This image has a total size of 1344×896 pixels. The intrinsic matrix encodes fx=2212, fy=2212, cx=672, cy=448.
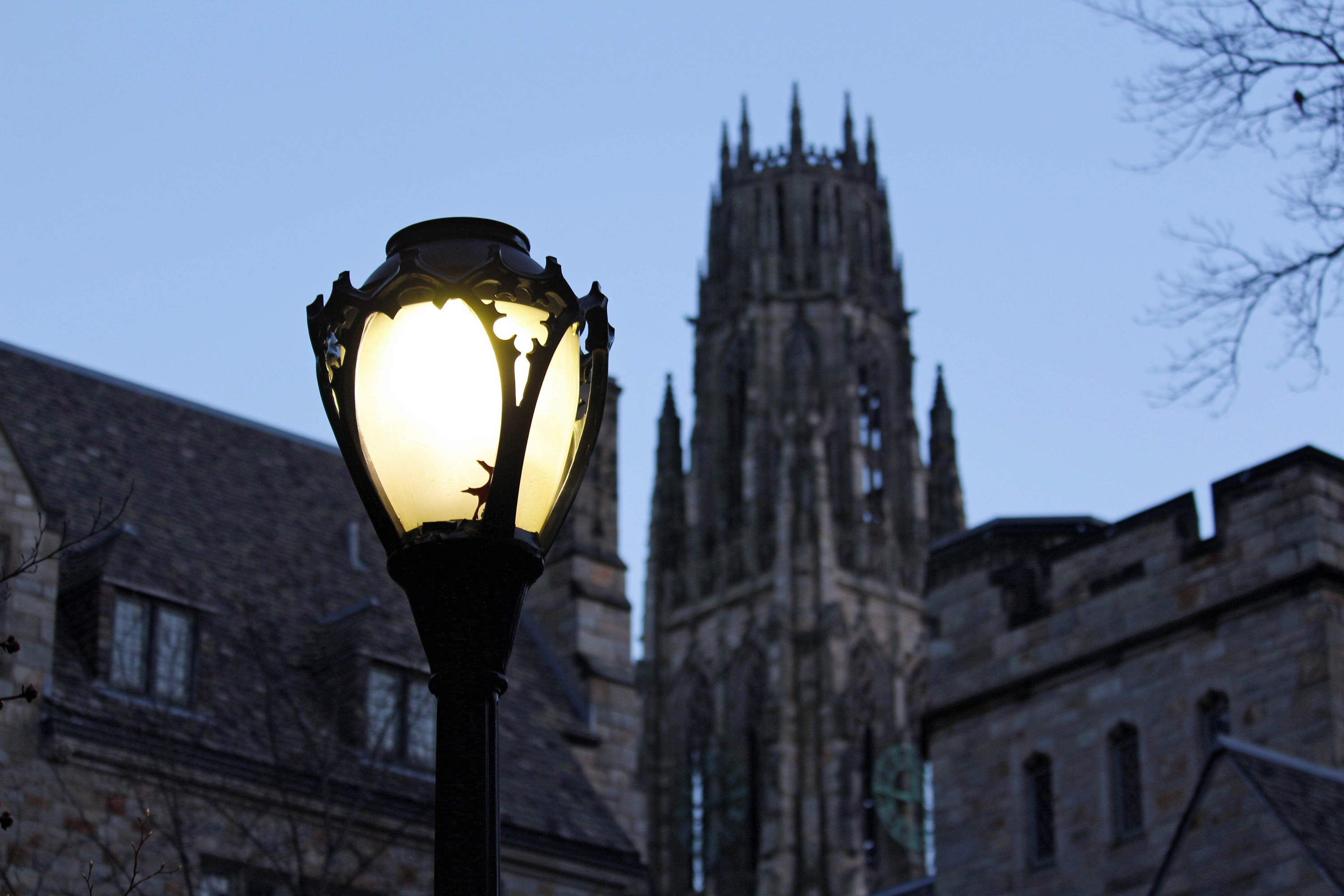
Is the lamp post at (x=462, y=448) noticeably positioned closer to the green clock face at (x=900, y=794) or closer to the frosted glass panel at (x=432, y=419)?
the frosted glass panel at (x=432, y=419)

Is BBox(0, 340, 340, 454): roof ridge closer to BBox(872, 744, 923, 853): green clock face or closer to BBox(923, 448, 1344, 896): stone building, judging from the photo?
BBox(923, 448, 1344, 896): stone building

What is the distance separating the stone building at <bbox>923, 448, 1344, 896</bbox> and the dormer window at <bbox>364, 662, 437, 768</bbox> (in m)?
4.53

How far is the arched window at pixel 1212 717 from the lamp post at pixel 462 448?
13311 mm

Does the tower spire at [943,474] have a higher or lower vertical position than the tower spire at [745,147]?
lower

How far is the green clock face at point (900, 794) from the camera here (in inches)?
2687

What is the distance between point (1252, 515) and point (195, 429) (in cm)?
1101

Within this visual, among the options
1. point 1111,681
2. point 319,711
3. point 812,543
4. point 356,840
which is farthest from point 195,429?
point 812,543

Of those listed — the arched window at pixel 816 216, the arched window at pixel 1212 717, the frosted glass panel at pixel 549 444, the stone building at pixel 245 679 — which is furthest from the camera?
the arched window at pixel 816 216

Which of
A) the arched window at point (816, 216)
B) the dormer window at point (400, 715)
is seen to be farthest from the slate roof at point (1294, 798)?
the arched window at point (816, 216)

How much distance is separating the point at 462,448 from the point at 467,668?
500 millimetres

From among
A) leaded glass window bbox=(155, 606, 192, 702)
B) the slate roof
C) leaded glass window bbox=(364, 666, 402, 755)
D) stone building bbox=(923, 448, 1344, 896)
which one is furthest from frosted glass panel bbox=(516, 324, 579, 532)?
leaded glass window bbox=(364, 666, 402, 755)

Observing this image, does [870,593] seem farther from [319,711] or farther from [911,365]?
[319,711]

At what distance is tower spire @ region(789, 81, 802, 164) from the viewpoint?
81625 millimetres

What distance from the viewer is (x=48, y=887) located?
630 inches
